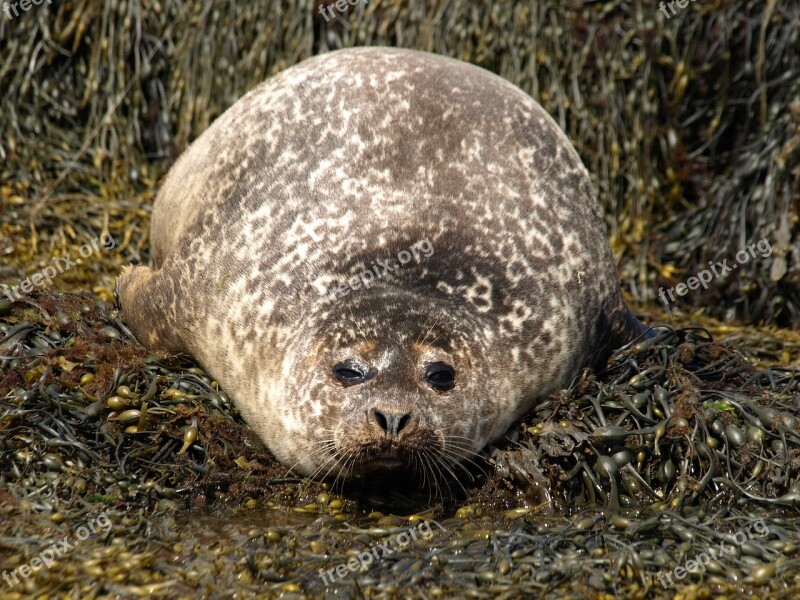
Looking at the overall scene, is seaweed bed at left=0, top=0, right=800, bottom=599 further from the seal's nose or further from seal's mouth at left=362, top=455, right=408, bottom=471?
the seal's nose

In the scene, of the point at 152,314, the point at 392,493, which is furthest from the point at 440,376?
the point at 152,314

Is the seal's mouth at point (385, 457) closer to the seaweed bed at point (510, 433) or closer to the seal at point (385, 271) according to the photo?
the seal at point (385, 271)

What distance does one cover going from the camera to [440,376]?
455 centimetres

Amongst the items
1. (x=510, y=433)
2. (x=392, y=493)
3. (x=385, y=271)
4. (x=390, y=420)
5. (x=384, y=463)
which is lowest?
(x=392, y=493)

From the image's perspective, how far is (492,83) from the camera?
5918mm

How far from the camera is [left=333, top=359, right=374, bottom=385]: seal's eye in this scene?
176 inches

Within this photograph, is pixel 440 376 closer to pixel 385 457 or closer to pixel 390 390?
pixel 390 390

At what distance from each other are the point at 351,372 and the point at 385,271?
582 millimetres

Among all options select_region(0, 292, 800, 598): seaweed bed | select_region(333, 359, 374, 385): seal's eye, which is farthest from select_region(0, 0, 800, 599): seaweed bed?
select_region(333, 359, 374, 385): seal's eye

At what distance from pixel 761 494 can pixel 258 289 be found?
2.28 m

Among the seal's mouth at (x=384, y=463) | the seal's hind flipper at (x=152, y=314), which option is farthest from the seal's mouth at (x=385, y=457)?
the seal's hind flipper at (x=152, y=314)

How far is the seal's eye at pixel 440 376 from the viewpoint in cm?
452

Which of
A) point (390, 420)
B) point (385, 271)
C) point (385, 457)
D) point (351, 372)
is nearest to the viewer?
point (390, 420)

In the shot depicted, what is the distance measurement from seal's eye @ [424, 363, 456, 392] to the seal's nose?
29 cm
